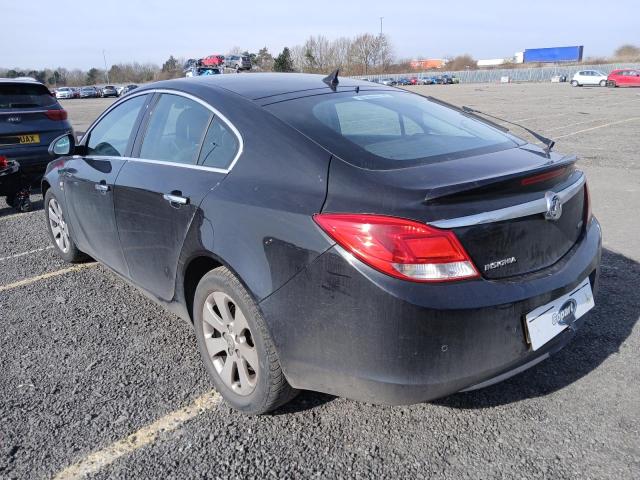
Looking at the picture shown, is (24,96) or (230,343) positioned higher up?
(24,96)

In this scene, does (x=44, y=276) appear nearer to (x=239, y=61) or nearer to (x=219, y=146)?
(x=219, y=146)

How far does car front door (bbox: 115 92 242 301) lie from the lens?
9.04ft

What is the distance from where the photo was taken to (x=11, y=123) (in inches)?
295

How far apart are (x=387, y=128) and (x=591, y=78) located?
4848 cm

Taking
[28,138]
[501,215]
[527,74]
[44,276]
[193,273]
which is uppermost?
[501,215]

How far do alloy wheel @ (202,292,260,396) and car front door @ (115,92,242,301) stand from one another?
39 cm

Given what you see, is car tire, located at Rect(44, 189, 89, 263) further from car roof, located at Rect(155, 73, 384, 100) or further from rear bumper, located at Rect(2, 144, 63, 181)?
rear bumper, located at Rect(2, 144, 63, 181)

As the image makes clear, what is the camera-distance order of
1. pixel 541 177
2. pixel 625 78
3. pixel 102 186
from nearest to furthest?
1. pixel 541 177
2. pixel 102 186
3. pixel 625 78

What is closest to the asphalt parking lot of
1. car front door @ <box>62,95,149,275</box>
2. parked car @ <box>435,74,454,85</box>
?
car front door @ <box>62,95,149,275</box>

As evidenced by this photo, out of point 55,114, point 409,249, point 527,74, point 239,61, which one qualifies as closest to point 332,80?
point 409,249

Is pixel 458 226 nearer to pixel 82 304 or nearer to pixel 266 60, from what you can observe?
pixel 82 304

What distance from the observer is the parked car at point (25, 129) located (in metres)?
7.18

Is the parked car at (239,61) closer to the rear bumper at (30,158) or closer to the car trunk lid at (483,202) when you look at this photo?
the rear bumper at (30,158)

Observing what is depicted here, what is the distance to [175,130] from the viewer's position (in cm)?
317
